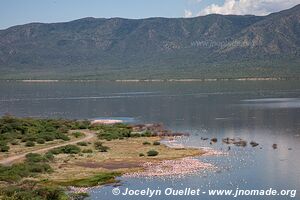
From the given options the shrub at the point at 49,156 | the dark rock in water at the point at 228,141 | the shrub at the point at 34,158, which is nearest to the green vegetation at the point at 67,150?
the shrub at the point at 49,156

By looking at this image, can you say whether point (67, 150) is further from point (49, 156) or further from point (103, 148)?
point (49, 156)

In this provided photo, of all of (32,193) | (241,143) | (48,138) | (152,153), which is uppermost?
(32,193)

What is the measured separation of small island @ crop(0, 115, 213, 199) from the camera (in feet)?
147

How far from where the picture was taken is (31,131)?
79000 millimetres

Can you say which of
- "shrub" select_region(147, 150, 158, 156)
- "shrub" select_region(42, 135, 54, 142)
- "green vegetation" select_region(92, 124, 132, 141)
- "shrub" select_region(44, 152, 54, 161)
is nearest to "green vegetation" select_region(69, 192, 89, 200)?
"shrub" select_region(44, 152, 54, 161)

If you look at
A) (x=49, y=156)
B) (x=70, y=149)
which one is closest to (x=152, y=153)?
(x=70, y=149)

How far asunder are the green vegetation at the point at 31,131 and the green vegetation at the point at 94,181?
1714 cm

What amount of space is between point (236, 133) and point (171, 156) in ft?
84.4

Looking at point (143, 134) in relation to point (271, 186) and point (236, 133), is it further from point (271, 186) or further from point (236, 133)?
point (271, 186)

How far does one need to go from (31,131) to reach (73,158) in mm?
22813

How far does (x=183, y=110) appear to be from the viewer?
129 m

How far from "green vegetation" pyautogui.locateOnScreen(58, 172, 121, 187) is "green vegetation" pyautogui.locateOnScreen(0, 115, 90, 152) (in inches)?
675

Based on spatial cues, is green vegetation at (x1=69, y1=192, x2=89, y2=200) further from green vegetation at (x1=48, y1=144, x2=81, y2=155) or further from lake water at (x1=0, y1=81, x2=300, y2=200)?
green vegetation at (x1=48, y1=144, x2=81, y2=155)

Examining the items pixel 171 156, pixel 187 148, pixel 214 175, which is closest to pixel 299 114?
pixel 187 148
